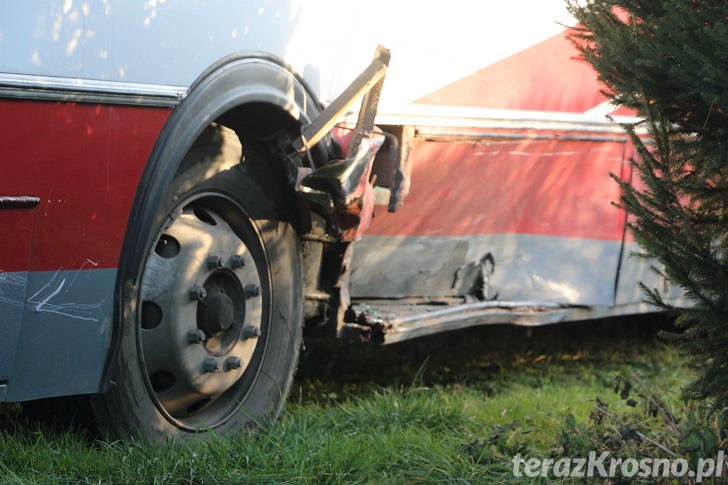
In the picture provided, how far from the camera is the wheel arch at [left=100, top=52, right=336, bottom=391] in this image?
10.2 ft

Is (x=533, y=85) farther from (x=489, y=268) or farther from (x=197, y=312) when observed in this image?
(x=197, y=312)

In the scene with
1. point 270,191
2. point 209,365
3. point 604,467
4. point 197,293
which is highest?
point 270,191

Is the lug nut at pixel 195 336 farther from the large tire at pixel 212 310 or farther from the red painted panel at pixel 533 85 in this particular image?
the red painted panel at pixel 533 85

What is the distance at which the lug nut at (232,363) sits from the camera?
3568mm

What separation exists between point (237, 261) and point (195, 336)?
12.8 inches

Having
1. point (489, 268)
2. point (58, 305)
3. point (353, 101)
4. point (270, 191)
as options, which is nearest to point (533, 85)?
point (489, 268)

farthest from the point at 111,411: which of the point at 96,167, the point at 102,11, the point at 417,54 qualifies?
the point at 417,54

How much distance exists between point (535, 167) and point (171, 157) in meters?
2.11

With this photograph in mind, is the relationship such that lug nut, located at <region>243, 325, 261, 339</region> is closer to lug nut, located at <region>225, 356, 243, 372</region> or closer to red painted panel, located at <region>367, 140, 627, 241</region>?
lug nut, located at <region>225, 356, 243, 372</region>

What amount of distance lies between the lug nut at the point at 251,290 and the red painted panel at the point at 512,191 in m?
0.76

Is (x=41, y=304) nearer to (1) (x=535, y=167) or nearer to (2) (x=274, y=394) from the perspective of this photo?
(2) (x=274, y=394)

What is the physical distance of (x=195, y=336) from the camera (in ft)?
11.1

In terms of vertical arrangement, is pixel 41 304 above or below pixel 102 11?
below

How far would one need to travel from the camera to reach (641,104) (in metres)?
3.26
